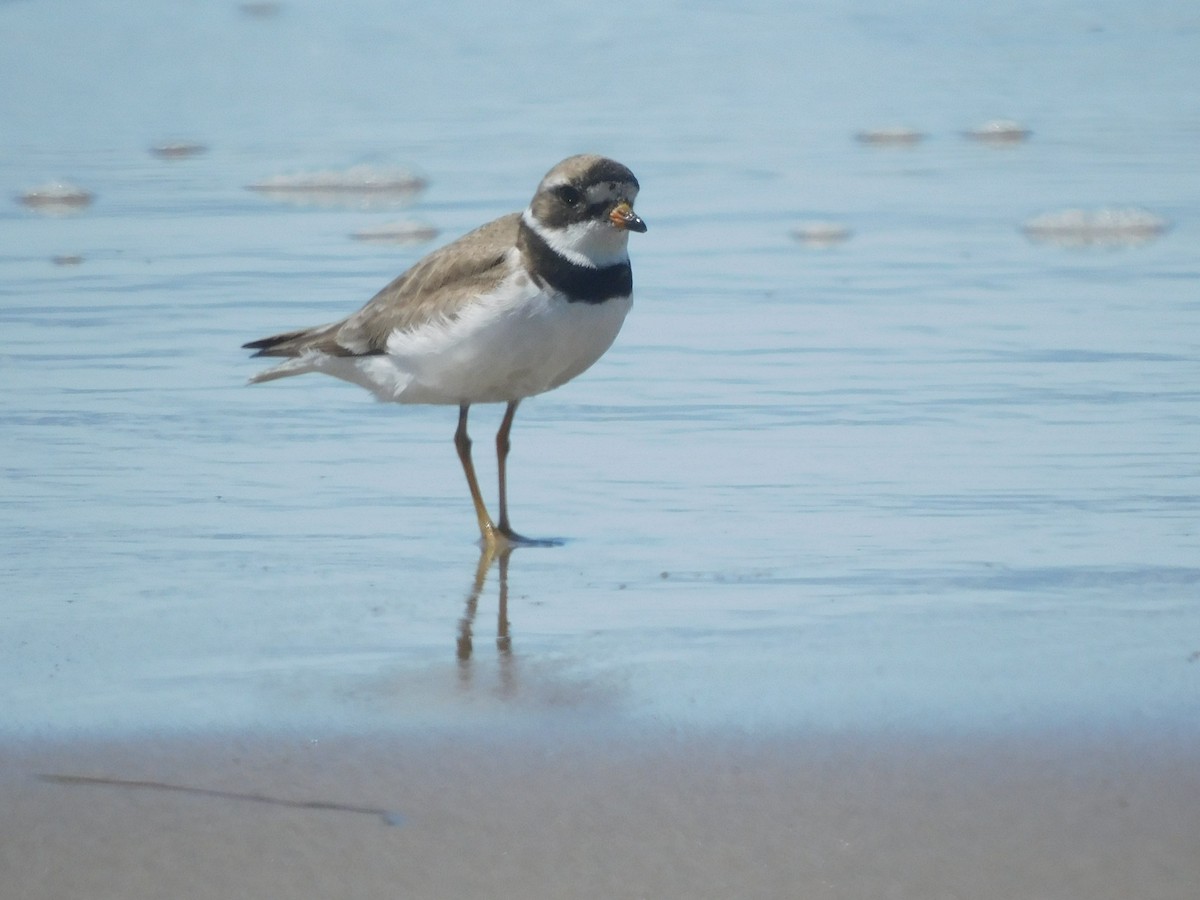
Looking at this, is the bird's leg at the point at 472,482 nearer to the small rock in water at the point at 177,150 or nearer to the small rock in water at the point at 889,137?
the small rock in water at the point at 177,150

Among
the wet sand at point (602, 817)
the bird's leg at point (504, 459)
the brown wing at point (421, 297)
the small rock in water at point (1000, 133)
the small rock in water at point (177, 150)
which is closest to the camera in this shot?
the wet sand at point (602, 817)

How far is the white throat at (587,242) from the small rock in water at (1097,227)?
12.4 feet

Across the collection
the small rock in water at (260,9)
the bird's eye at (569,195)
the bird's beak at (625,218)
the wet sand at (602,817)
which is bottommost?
the small rock in water at (260,9)

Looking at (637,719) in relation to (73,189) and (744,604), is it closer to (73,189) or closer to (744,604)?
(744,604)

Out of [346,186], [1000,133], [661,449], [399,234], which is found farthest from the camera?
[1000,133]

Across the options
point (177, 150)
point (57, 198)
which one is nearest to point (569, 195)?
point (57, 198)

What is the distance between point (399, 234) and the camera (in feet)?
29.5

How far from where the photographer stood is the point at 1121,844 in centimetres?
298

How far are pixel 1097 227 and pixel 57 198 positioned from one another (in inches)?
190

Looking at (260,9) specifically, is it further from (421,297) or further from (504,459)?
(504,459)

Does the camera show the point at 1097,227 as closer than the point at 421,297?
No

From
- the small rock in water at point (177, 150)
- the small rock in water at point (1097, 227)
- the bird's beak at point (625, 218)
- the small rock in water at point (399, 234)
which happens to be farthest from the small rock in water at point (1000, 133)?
the bird's beak at point (625, 218)

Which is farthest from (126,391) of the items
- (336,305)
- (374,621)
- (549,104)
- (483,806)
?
(549,104)

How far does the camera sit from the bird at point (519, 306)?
5.12m
